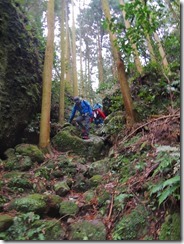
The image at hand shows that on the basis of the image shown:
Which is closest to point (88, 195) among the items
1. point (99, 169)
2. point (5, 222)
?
point (99, 169)

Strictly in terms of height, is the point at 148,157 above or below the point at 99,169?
above

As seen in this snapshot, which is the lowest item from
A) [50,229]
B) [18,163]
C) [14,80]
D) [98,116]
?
[50,229]

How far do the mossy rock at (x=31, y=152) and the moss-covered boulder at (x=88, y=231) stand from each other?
301 cm

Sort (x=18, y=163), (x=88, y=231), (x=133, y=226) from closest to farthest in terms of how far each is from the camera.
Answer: (x=133, y=226) → (x=88, y=231) → (x=18, y=163)

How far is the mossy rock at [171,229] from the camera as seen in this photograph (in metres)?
3.07

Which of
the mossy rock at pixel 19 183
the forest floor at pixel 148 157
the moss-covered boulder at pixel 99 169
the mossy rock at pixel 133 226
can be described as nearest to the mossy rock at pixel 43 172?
the forest floor at pixel 148 157

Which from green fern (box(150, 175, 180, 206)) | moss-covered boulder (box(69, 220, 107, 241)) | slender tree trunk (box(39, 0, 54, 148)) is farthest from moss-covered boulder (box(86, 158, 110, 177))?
green fern (box(150, 175, 180, 206))

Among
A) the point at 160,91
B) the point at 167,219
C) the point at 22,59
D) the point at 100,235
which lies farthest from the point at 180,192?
the point at 22,59

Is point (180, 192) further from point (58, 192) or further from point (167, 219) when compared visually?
point (58, 192)

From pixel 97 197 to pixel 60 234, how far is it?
114 centimetres

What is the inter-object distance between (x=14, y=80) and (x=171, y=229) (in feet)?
19.3

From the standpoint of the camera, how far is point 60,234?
3.85 meters

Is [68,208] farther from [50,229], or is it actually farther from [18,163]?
[18,163]

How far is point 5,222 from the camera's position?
12.6 ft
